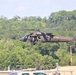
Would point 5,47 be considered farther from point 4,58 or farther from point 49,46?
point 4,58

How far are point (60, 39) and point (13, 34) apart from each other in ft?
432

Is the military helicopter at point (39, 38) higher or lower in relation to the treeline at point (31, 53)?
higher

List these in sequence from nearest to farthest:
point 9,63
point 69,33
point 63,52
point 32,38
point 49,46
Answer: point 32,38
point 9,63
point 63,52
point 49,46
point 69,33

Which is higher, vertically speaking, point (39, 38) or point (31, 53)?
point (39, 38)

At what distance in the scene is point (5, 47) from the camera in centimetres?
12588

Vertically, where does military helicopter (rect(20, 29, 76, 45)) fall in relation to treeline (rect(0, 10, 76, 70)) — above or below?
above

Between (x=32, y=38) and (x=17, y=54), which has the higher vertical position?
(x=32, y=38)

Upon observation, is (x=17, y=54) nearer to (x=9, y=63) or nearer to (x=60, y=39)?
(x=9, y=63)

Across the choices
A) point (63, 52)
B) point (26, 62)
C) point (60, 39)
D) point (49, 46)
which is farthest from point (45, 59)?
point (60, 39)

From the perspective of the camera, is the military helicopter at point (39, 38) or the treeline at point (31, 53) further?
the treeline at point (31, 53)

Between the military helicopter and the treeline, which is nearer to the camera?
the military helicopter

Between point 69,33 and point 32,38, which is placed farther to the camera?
point 69,33

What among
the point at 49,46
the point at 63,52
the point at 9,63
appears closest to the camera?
the point at 9,63

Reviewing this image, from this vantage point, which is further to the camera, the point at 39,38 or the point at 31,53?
the point at 31,53
